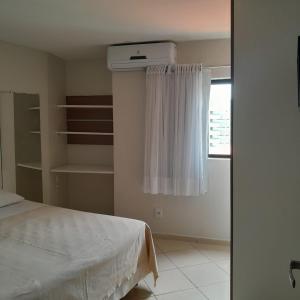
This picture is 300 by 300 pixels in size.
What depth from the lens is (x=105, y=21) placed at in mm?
2814

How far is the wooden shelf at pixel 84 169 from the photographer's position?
3.97 m

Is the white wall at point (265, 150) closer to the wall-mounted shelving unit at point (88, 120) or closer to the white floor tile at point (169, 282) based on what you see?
the white floor tile at point (169, 282)

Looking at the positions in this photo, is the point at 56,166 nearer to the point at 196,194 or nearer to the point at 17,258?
the point at 196,194

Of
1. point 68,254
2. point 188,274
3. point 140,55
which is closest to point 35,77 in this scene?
point 140,55

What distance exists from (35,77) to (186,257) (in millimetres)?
2796

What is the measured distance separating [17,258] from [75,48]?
103 inches

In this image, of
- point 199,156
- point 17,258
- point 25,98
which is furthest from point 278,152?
point 25,98

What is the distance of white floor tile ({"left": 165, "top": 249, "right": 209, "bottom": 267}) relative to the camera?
322 cm

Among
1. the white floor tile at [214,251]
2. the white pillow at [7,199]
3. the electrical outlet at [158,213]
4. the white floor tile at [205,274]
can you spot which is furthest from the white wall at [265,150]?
the white pillow at [7,199]

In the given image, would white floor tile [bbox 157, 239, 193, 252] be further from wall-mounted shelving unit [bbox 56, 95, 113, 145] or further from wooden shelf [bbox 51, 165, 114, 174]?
wall-mounted shelving unit [bbox 56, 95, 113, 145]

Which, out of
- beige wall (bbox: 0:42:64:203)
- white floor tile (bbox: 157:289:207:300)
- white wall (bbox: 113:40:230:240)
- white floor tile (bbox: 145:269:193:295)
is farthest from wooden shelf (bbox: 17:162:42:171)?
white floor tile (bbox: 157:289:207:300)

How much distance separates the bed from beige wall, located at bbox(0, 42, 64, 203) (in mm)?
1097

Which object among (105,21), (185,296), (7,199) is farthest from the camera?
(7,199)

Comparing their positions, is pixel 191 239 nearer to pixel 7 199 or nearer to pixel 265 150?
pixel 7 199
